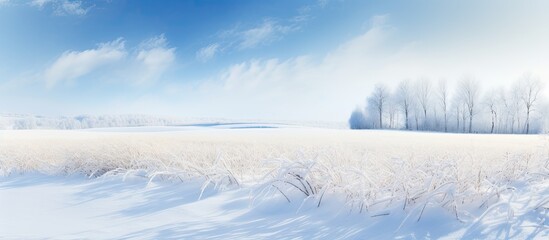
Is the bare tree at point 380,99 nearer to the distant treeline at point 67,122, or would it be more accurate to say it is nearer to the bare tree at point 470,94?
the bare tree at point 470,94

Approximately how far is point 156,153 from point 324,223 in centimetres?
427

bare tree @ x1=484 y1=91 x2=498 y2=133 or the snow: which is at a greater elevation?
bare tree @ x1=484 y1=91 x2=498 y2=133

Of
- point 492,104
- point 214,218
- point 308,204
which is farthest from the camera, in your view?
point 492,104

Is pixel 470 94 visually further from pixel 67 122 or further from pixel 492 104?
pixel 67 122

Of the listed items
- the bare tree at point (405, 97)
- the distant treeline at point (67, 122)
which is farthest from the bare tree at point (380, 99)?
the distant treeline at point (67, 122)

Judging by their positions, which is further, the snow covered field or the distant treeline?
the distant treeline

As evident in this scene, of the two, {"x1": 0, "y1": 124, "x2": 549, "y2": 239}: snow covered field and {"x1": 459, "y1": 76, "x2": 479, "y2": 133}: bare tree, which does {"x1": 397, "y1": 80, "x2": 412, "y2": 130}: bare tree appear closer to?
{"x1": 459, "y1": 76, "x2": 479, "y2": 133}: bare tree

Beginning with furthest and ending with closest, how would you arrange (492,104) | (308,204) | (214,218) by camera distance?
(492,104)
(308,204)
(214,218)

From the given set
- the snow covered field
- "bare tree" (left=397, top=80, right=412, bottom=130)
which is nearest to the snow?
the snow covered field

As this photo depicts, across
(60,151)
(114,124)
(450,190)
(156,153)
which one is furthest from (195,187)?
(114,124)

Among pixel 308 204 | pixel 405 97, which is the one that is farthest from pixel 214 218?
pixel 405 97

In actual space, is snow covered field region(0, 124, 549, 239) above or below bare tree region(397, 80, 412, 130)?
below

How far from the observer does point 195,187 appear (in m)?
4.57

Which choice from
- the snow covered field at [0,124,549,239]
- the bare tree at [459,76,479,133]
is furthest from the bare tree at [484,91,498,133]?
the snow covered field at [0,124,549,239]
